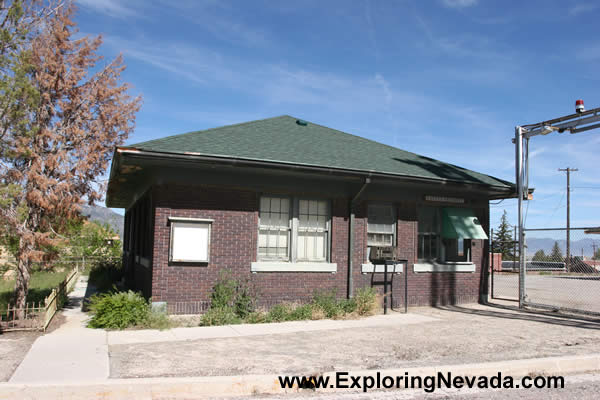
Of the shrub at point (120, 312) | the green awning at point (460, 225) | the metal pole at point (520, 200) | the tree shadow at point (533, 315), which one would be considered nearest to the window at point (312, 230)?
the green awning at point (460, 225)

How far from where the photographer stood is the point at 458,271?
14.4 m

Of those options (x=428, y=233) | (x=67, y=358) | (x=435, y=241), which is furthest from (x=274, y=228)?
(x=67, y=358)

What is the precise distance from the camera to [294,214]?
12219 mm

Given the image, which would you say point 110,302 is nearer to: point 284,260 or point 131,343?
point 131,343

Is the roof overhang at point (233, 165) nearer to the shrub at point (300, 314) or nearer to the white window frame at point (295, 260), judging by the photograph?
the white window frame at point (295, 260)

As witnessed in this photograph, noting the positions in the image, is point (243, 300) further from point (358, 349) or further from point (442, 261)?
point (442, 261)

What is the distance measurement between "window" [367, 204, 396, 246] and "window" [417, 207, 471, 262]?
989 millimetres

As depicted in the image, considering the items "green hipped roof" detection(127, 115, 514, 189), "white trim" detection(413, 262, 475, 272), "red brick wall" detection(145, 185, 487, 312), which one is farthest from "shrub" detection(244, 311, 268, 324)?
"white trim" detection(413, 262, 475, 272)

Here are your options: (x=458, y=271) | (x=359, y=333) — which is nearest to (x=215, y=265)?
(x=359, y=333)

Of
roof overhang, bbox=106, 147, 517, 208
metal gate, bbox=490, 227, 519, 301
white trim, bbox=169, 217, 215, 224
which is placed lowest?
metal gate, bbox=490, 227, 519, 301

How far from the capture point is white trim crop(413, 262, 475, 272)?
1377 centimetres

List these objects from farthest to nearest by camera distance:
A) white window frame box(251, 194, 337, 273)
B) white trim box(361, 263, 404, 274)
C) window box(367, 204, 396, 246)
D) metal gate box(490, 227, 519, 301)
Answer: metal gate box(490, 227, 519, 301)
window box(367, 204, 396, 246)
white trim box(361, 263, 404, 274)
white window frame box(251, 194, 337, 273)

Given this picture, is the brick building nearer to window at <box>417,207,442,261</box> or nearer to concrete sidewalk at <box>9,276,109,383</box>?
window at <box>417,207,442,261</box>

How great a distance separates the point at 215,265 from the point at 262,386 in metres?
5.36
